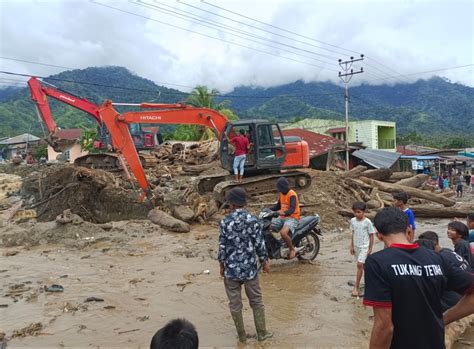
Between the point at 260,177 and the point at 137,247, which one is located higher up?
the point at 260,177

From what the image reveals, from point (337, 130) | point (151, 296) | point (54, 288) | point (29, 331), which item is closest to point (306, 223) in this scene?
point (151, 296)

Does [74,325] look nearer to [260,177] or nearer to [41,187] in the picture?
[260,177]

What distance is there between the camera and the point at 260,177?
45.4 feet

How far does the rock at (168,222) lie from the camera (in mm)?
11641

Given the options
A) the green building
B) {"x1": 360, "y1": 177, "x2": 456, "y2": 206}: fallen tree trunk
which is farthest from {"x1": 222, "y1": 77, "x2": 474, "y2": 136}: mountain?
{"x1": 360, "y1": 177, "x2": 456, "y2": 206}: fallen tree trunk

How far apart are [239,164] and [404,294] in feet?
35.5

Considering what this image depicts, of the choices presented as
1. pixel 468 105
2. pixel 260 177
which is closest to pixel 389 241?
pixel 260 177

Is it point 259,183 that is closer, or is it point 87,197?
point 259,183

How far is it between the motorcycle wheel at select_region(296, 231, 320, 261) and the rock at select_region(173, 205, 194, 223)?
487 cm

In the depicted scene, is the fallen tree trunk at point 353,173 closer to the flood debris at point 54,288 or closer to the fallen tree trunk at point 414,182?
the fallen tree trunk at point 414,182

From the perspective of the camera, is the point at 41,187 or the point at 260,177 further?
the point at 41,187

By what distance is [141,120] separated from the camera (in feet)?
42.9

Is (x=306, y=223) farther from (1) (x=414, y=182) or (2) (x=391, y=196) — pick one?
(1) (x=414, y=182)

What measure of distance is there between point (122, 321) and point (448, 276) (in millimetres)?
4190
